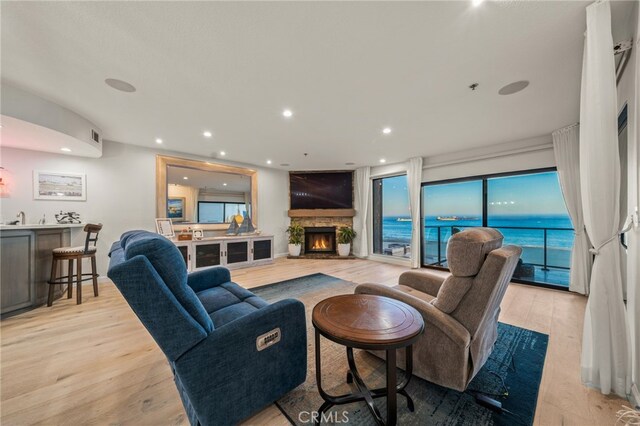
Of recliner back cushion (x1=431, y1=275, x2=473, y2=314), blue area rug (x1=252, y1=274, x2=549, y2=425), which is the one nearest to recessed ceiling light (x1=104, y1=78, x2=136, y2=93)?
blue area rug (x1=252, y1=274, x2=549, y2=425)

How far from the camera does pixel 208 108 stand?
2.74m

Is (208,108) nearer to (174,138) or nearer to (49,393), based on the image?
(174,138)

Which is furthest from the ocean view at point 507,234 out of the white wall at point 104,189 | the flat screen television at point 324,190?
the white wall at point 104,189

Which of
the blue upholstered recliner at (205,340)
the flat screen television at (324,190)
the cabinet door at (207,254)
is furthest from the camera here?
the flat screen television at (324,190)

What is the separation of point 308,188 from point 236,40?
4.77 meters

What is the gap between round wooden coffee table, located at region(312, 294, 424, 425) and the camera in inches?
41.3

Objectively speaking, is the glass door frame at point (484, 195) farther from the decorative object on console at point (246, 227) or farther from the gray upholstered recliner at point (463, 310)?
the decorative object on console at point (246, 227)

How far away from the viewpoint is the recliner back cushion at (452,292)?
4.44 ft

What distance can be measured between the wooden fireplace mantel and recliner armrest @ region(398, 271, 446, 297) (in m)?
3.99

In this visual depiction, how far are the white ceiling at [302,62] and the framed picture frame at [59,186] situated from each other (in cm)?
109

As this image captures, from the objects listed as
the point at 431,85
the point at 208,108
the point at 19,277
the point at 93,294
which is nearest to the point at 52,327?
the point at 19,277

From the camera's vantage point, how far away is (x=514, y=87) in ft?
7.57

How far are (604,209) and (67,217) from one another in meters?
6.40

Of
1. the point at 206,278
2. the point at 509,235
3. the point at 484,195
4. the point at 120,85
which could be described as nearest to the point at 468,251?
the point at 206,278
